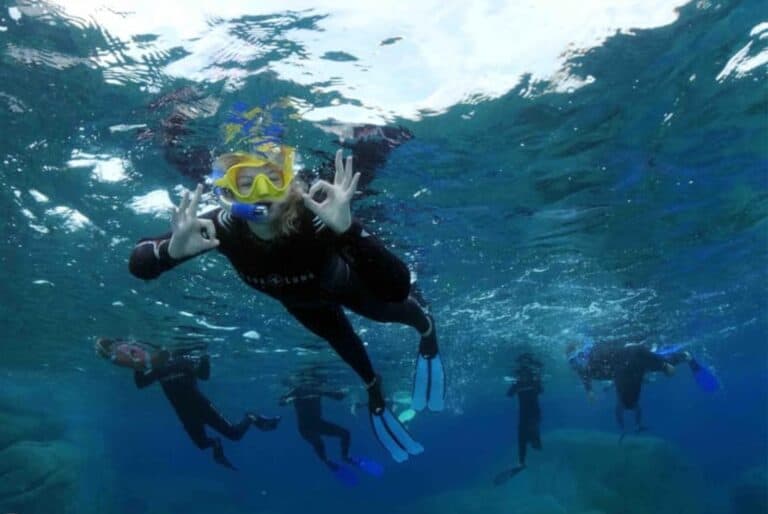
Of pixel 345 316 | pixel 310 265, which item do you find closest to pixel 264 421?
pixel 345 316

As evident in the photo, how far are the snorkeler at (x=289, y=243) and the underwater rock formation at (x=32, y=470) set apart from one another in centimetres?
2634

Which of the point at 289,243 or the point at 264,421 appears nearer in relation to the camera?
the point at 289,243

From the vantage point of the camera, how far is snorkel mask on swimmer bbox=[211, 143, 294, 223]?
14.4 ft

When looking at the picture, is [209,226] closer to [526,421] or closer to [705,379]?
[705,379]

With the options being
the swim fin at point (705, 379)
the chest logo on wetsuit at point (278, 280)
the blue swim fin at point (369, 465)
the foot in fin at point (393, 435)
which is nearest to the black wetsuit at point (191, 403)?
the blue swim fin at point (369, 465)

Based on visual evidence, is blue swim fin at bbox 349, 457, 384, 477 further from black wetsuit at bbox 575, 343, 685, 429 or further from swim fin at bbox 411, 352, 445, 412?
black wetsuit at bbox 575, 343, 685, 429

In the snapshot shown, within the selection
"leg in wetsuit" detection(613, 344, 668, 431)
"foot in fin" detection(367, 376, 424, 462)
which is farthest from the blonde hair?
"leg in wetsuit" detection(613, 344, 668, 431)

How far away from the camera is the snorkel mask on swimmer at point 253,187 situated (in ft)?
14.4

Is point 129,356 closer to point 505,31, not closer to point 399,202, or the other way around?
point 399,202

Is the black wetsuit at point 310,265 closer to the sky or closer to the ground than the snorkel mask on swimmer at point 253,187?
closer to the ground

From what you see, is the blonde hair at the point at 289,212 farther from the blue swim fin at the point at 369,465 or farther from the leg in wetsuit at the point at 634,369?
the leg in wetsuit at the point at 634,369

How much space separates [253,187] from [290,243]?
3.17ft

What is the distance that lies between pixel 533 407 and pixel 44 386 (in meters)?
33.7

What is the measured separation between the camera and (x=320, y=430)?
2181cm
